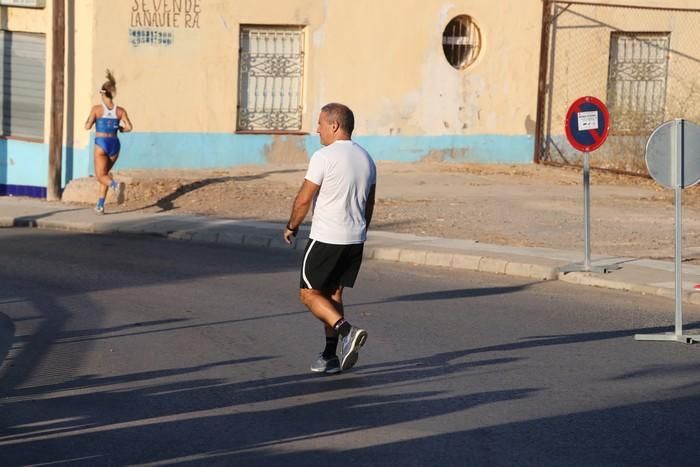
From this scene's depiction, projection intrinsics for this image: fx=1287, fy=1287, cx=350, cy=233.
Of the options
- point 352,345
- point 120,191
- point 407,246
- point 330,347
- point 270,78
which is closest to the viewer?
point 352,345

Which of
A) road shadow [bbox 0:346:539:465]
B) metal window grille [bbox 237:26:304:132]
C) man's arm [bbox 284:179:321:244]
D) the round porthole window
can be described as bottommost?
road shadow [bbox 0:346:539:465]

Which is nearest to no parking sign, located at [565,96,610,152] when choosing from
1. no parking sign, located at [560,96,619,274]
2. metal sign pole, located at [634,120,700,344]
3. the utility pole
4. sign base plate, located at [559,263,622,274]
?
no parking sign, located at [560,96,619,274]

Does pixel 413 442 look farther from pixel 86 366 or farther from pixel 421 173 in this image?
pixel 421 173

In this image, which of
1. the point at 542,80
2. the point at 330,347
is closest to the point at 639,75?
the point at 542,80

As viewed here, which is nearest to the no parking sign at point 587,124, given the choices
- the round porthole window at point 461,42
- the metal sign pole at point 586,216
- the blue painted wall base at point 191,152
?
the metal sign pole at point 586,216

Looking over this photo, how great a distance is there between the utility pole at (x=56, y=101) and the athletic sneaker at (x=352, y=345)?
39.7 feet

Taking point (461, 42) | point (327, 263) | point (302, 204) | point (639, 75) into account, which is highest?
point (461, 42)

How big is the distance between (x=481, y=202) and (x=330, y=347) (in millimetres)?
10634

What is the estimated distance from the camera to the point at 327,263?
8.72 metres

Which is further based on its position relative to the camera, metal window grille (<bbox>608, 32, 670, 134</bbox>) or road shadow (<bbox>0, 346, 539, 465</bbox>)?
metal window grille (<bbox>608, 32, 670, 134</bbox>)

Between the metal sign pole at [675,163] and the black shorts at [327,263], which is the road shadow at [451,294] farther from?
the black shorts at [327,263]

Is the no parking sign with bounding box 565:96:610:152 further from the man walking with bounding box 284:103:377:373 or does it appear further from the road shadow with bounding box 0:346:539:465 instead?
the man walking with bounding box 284:103:377:373

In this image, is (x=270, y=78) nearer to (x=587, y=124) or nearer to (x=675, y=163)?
(x=587, y=124)

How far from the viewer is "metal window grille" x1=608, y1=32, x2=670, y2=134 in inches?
968
